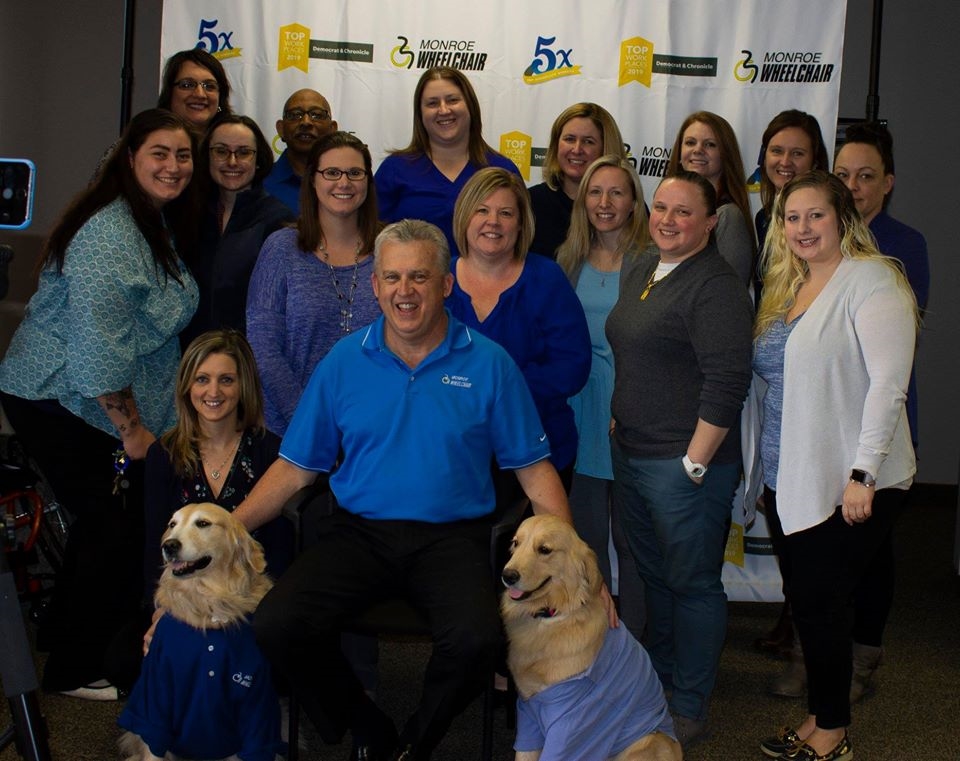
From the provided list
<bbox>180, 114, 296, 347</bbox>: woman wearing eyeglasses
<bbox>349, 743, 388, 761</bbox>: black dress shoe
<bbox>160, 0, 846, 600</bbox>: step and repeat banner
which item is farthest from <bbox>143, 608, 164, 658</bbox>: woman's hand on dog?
<bbox>160, 0, 846, 600</bbox>: step and repeat banner

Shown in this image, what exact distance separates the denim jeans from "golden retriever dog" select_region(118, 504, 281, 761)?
1145mm

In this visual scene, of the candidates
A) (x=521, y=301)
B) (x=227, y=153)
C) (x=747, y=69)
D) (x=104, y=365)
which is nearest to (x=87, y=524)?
(x=104, y=365)

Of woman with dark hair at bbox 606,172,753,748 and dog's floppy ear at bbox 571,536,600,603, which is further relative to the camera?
woman with dark hair at bbox 606,172,753,748

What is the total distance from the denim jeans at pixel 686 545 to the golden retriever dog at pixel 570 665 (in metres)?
0.49

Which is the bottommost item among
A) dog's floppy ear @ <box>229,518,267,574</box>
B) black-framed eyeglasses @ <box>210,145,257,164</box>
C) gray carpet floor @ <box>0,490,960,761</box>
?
gray carpet floor @ <box>0,490,960,761</box>

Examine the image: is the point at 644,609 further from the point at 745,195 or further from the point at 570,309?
the point at 745,195

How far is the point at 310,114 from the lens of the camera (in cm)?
407

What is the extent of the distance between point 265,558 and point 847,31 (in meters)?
5.08

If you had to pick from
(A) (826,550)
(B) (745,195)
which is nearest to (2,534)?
(A) (826,550)

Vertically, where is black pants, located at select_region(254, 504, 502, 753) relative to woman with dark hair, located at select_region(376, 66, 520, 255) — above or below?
below

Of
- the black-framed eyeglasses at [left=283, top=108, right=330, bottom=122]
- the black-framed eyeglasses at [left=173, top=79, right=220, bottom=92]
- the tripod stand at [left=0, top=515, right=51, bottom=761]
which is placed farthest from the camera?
the black-framed eyeglasses at [left=283, top=108, right=330, bottom=122]

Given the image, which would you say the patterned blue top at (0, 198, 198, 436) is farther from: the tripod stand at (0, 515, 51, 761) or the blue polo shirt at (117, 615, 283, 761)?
the tripod stand at (0, 515, 51, 761)

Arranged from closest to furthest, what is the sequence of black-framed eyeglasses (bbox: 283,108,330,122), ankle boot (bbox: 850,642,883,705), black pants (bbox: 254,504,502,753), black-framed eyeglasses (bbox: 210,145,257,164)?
black pants (bbox: 254,504,502,753) → ankle boot (bbox: 850,642,883,705) → black-framed eyeglasses (bbox: 210,145,257,164) → black-framed eyeglasses (bbox: 283,108,330,122)

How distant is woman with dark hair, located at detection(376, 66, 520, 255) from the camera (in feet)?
12.1
